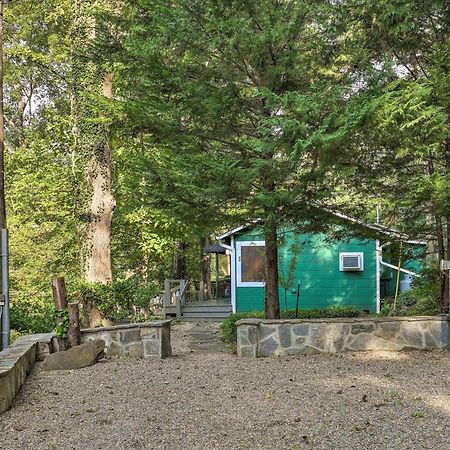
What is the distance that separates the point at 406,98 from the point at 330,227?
9.97 ft

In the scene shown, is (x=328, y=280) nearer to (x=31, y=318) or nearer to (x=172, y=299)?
(x=172, y=299)

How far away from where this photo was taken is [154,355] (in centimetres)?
767

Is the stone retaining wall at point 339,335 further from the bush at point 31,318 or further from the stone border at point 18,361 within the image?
the bush at point 31,318

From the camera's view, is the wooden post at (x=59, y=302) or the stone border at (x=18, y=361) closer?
the stone border at (x=18, y=361)

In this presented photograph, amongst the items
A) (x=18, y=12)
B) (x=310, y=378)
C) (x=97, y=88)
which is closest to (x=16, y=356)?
(x=310, y=378)

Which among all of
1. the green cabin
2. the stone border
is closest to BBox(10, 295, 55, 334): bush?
the stone border

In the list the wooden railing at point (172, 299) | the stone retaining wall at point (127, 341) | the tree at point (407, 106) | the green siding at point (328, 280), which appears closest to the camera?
the tree at point (407, 106)

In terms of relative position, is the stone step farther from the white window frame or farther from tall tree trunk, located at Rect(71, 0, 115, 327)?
tall tree trunk, located at Rect(71, 0, 115, 327)

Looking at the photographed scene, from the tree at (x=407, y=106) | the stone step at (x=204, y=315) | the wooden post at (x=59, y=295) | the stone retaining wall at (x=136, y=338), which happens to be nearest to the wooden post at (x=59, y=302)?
the wooden post at (x=59, y=295)

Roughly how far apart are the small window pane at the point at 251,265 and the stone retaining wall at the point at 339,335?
323 inches

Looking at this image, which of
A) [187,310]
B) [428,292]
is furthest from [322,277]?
[428,292]

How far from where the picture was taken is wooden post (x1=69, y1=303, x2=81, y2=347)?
7445 millimetres

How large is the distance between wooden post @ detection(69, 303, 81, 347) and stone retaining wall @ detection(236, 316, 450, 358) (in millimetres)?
2361

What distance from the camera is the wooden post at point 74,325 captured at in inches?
293
